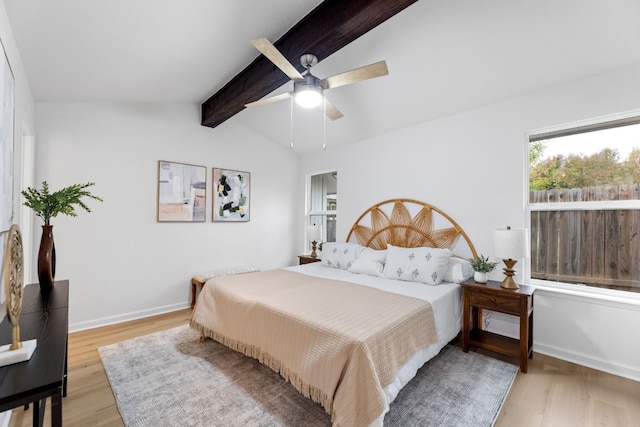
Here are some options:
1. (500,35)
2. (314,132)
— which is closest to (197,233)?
(314,132)

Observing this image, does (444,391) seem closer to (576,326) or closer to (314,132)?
(576,326)

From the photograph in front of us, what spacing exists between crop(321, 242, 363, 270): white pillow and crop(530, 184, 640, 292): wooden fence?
1.89m

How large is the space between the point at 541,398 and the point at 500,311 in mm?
645

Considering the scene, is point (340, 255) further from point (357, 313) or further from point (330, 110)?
point (330, 110)

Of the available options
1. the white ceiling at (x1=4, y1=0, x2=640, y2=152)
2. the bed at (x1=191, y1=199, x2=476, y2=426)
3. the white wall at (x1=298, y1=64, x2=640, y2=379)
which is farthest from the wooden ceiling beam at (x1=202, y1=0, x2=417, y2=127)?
the bed at (x1=191, y1=199, x2=476, y2=426)

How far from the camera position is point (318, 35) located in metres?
2.09

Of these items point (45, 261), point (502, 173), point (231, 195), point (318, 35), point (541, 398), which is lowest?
point (541, 398)

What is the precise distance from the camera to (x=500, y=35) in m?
2.18

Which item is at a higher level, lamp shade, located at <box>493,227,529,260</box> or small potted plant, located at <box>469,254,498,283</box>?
lamp shade, located at <box>493,227,529,260</box>

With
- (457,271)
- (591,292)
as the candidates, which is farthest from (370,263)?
(591,292)

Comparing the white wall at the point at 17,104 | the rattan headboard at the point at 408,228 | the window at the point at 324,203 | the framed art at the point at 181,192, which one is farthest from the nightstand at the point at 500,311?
the framed art at the point at 181,192

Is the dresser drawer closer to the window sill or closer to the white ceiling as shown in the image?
the window sill

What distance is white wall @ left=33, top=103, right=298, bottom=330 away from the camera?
302 centimetres

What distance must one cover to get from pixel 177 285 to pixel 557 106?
4.67 meters
